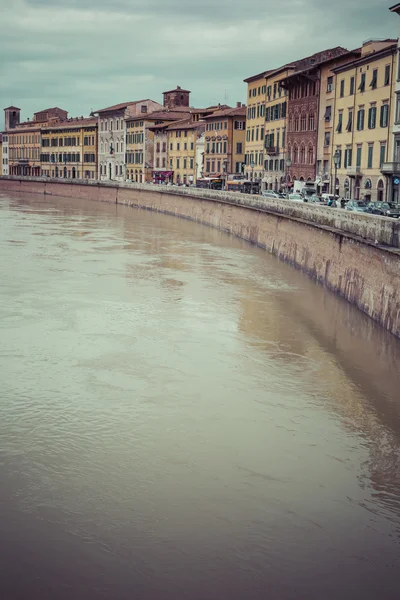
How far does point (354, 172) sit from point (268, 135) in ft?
71.5

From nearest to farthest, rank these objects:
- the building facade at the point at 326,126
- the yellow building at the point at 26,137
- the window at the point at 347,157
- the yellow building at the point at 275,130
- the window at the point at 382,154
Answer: the window at the point at 382,154, the window at the point at 347,157, the building facade at the point at 326,126, the yellow building at the point at 275,130, the yellow building at the point at 26,137

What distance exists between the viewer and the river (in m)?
10.2

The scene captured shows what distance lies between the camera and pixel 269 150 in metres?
70.9

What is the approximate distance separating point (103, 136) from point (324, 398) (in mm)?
104187

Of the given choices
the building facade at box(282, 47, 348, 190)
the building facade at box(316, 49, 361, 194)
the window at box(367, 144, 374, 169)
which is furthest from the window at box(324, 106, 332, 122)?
the window at box(367, 144, 374, 169)

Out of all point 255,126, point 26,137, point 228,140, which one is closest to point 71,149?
point 26,137

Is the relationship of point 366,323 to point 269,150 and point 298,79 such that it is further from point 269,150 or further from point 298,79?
point 269,150

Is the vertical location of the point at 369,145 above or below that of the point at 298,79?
below

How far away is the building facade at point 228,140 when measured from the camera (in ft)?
274

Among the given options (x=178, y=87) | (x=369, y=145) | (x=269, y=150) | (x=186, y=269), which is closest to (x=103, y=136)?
(x=178, y=87)

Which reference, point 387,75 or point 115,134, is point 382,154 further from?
point 115,134

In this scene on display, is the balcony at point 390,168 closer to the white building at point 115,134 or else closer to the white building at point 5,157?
the white building at point 115,134

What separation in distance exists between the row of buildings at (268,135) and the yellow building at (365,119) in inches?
2.5

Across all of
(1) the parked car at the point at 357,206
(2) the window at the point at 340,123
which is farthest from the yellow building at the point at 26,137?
(1) the parked car at the point at 357,206
